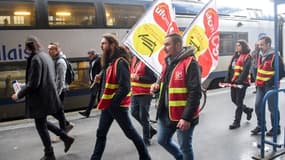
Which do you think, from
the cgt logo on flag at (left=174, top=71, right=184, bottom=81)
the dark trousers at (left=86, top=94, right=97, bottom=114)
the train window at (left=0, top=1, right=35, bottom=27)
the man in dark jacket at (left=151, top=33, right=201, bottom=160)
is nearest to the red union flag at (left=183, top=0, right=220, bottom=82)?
the man in dark jacket at (left=151, top=33, right=201, bottom=160)

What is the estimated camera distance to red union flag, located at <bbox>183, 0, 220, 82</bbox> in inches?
217

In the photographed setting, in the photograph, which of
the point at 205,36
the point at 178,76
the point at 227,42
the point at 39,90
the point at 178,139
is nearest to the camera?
the point at 178,76

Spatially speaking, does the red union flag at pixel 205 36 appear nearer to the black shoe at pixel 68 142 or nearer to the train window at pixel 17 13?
the black shoe at pixel 68 142

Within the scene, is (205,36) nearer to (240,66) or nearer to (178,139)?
(240,66)

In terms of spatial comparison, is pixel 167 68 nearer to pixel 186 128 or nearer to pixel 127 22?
pixel 186 128

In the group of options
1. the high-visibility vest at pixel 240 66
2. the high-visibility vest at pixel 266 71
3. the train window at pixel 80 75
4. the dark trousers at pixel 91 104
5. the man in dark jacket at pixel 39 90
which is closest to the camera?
the man in dark jacket at pixel 39 90

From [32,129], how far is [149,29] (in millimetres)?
2732

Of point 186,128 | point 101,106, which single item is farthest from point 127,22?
point 186,128

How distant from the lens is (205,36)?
5.66m

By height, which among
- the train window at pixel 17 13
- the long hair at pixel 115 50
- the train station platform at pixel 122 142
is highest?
the train window at pixel 17 13

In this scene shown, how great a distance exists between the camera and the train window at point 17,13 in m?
7.59

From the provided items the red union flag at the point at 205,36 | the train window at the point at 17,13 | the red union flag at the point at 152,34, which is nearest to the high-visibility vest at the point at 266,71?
the red union flag at the point at 205,36

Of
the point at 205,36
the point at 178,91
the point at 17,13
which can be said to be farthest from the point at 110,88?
the point at 17,13

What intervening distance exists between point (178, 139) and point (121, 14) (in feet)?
21.3
